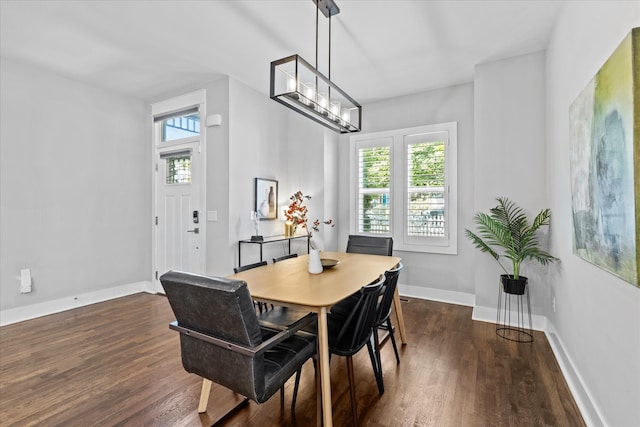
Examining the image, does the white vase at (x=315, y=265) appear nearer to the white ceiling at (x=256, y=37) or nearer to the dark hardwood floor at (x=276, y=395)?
the dark hardwood floor at (x=276, y=395)

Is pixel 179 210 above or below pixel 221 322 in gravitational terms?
above

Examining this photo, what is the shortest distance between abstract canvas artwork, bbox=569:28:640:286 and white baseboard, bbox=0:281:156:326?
5.01 metres

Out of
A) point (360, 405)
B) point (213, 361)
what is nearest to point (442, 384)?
point (360, 405)

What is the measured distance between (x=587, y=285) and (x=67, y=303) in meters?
5.18

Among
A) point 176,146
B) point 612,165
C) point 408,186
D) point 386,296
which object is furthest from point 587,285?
point 176,146

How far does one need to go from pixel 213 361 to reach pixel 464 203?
3620 mm

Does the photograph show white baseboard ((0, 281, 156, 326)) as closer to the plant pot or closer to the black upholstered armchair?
the black upholstered armchair

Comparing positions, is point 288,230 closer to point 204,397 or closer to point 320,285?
point 320,285

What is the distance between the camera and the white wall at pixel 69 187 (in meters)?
3.45

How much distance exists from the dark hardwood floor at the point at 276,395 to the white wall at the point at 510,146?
56 cm

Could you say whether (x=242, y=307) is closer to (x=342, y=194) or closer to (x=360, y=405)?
(x=360, y=405)

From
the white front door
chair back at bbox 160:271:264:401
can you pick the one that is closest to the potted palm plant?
chair back at bbox 160:271:264:401

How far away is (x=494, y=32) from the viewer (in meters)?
2.92

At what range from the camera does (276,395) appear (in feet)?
6.91
